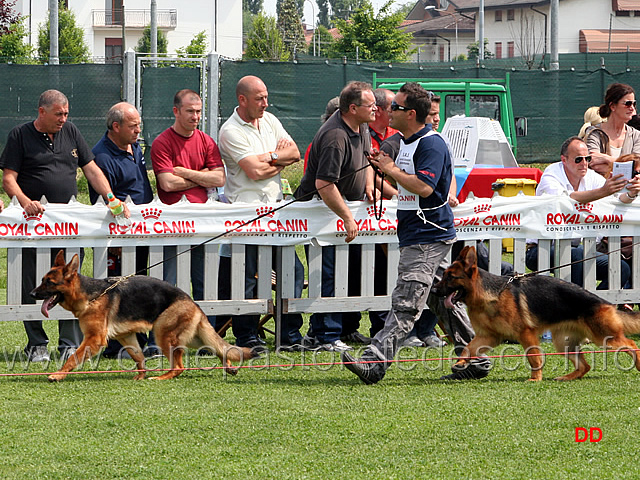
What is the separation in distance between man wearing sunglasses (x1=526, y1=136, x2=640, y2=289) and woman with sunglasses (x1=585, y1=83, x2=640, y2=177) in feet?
0.59

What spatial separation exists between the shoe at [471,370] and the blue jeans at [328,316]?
1.59m

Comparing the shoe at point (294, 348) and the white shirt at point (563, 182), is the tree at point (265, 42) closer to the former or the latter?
the white shirt at point (563, 182)

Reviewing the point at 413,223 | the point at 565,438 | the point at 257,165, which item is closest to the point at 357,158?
the point at 257,165

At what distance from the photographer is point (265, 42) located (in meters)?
61.4

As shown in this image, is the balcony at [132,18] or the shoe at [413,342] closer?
the shoe at [413,342]

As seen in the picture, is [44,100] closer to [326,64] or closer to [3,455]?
[3,455]

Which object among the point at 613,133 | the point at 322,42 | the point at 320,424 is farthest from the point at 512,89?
the point at 322,42

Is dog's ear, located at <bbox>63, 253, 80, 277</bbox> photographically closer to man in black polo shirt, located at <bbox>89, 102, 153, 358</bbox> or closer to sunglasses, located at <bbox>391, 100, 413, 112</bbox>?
man in black polo shirt, located at <bbox>89, 102, 153, 358</bbox>

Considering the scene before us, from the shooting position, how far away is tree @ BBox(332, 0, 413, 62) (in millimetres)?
52312

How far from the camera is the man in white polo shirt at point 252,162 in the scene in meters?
7.70

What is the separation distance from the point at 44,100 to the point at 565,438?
4.91 m

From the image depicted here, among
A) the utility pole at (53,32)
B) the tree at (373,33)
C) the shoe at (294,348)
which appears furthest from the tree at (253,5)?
the shoe at (294,348)

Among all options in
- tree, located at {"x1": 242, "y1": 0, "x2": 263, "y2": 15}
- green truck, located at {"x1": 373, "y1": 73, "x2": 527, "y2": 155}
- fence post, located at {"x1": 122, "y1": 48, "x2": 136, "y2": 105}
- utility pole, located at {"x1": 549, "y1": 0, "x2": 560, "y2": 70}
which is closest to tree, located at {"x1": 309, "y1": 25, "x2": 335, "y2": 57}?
utility pole, located at {"x1": 549, "y1": 0, "x2": 560, "y2": 70}

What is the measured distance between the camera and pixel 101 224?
7305mm
